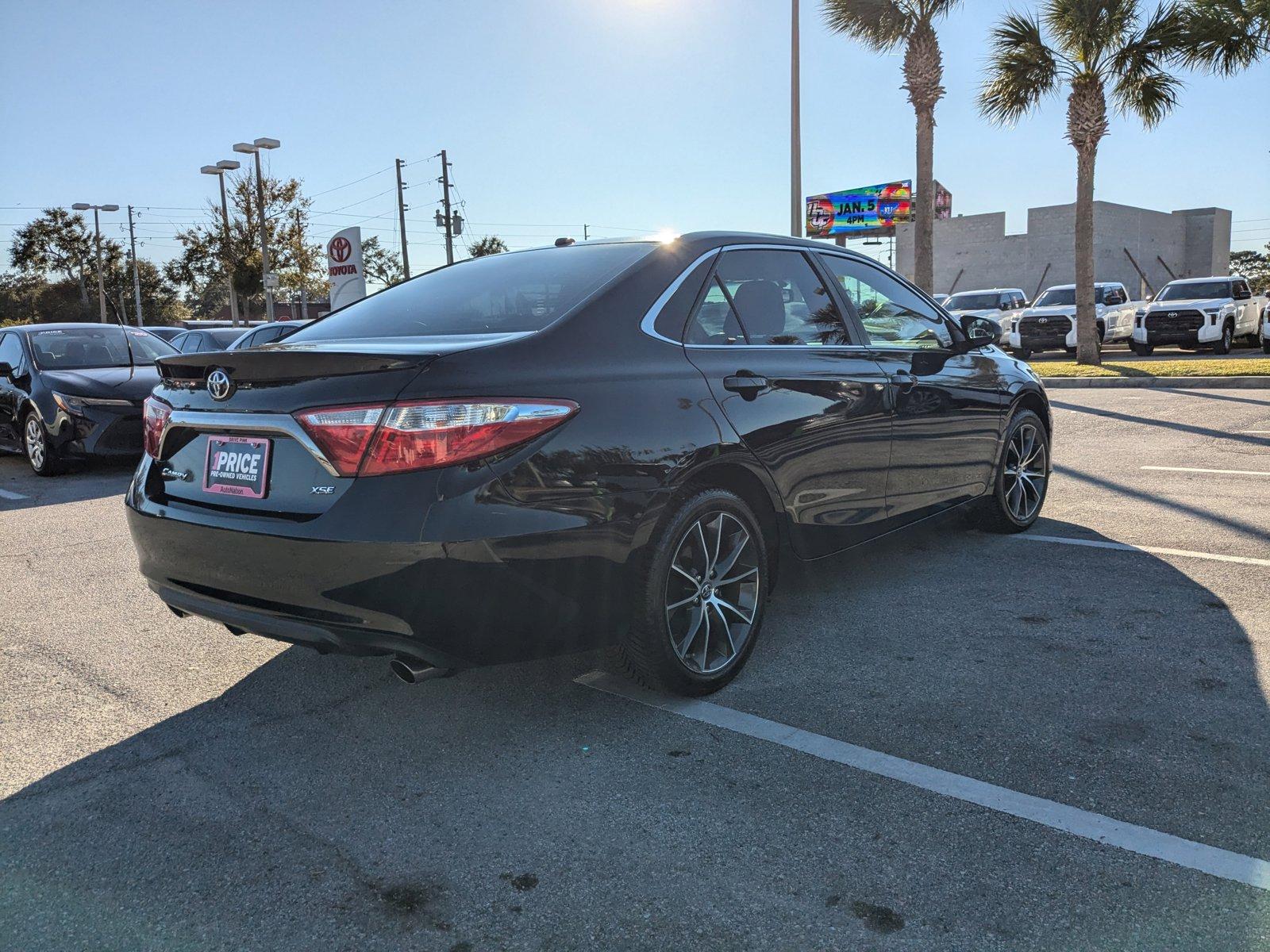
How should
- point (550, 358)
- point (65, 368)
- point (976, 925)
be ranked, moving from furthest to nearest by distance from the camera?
point (65, 368) → point (550, 358) → point (976, 925)

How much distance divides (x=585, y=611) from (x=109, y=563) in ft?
12.6

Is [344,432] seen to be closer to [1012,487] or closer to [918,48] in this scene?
[1012,487]

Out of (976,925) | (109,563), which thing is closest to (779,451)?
(976,925)

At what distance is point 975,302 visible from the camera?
27703mm

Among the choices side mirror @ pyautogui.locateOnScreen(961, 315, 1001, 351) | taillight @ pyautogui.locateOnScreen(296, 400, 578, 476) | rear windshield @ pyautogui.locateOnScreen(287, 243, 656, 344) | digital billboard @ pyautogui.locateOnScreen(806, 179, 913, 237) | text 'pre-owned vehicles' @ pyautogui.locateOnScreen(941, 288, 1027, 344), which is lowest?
taillight @ pyautogui.locateOnScreen(296, 400, 578, 476)

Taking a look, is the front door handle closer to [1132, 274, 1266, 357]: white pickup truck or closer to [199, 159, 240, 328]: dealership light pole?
[1132, 274, 1266, 357]: white pickup truck

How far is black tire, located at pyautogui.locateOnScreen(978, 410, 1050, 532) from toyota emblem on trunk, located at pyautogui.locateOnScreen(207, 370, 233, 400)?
3.98 m

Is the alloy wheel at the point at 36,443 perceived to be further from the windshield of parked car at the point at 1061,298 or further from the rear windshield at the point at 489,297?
the windshield of parked car at the point at 1061,298

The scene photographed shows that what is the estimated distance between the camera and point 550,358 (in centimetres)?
311

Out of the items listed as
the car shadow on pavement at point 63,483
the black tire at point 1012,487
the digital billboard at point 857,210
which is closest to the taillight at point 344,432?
the black tire at point 1012,487

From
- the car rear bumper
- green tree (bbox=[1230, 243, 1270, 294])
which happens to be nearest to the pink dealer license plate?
the car rear bumper

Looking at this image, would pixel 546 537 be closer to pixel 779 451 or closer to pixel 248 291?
pixel 779 451

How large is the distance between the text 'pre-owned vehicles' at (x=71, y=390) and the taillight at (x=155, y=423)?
20.8 feet

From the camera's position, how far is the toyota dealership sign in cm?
1716
